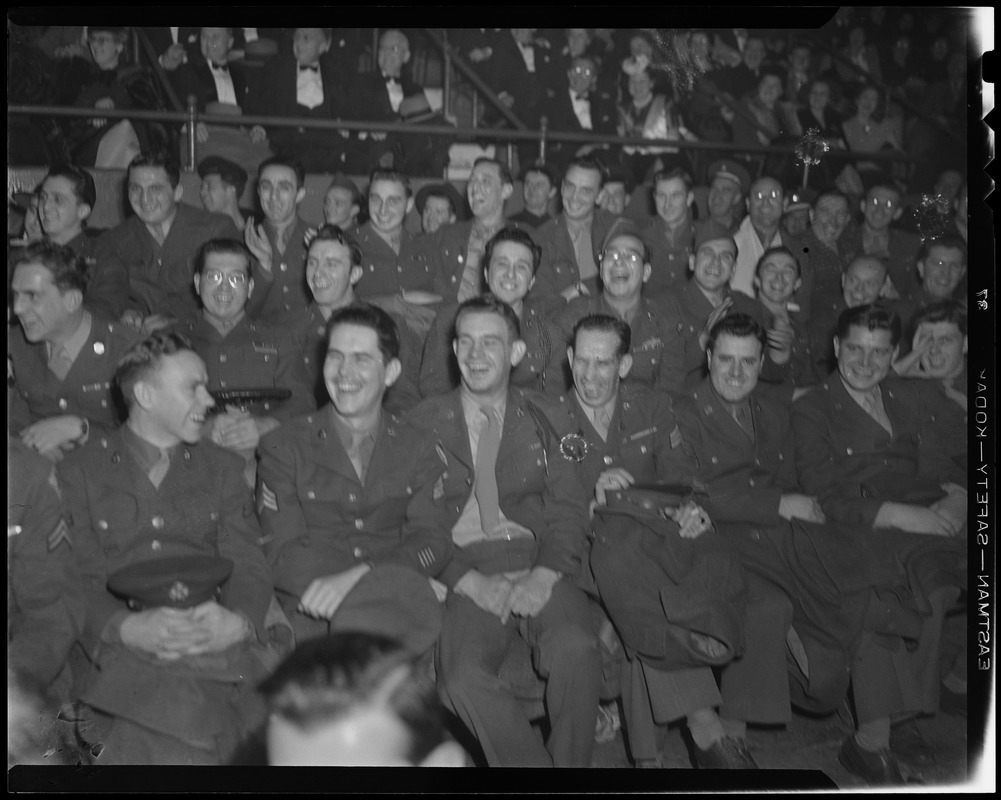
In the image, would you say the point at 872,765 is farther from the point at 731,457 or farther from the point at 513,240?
the point at 513,240

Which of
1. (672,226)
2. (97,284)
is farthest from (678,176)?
(97,284)

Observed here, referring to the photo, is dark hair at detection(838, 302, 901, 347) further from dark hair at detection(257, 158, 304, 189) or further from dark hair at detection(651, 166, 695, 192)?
dark hair at detection(257, 158, 304, 189)

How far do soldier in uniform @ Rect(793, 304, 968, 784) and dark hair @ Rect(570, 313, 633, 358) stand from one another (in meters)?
0.55

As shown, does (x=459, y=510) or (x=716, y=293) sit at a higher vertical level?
(x=716, y=293)

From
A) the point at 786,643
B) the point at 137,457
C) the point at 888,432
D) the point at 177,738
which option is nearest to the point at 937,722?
the point at 786,643

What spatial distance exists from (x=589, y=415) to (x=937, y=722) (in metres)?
1.32

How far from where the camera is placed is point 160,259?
2.53 meters

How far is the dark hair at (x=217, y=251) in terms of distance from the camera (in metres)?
2.50

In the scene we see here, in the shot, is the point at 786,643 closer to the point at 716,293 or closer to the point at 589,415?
the point at 589,415

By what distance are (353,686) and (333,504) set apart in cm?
47

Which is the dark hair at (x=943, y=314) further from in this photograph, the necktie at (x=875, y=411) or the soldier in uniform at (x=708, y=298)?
the soldier in uniform at (x=708, y=298)

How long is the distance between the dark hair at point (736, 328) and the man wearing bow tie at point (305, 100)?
115cm

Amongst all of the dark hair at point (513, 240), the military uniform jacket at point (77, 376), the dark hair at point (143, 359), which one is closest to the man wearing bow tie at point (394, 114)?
the dark hair at point (513, 240)

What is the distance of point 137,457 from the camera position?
91.4 inches
